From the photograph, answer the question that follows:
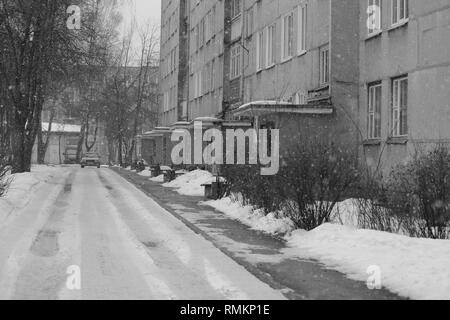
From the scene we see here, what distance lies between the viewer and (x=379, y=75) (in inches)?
729

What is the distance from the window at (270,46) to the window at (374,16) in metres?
7.44

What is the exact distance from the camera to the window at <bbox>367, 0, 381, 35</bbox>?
18.6 m

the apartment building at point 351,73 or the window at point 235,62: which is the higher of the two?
the window at point 235,62

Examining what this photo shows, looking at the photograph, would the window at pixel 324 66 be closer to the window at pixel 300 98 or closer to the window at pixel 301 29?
the window at pixel 300 98

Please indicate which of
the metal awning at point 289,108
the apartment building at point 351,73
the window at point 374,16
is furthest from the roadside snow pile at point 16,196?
the window at point 374,16

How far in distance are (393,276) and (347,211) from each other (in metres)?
4.82

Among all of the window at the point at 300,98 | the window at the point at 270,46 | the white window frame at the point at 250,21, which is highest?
the white window frame at the point at 250,21

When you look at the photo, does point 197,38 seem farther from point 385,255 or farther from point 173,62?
point 385,255

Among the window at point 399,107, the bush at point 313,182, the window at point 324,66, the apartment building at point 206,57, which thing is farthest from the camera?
the apartment building at point 206,57

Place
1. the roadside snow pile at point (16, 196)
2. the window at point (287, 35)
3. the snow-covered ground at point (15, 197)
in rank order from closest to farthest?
1. the snow-covered ground at point (15, 197)
2. the roadside snow pile at point (16, 196)
3. the window at point (287, 35)

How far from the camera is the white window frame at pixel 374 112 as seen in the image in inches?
746

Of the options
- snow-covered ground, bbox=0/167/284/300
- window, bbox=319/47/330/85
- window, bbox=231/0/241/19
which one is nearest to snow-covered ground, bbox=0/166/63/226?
snow-covered ground, bbox=0/167/284/300

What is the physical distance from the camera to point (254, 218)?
1467 cm
